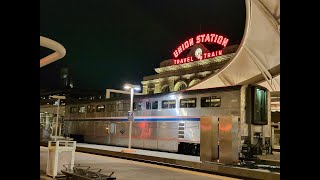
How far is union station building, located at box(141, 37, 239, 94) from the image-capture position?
138 feet

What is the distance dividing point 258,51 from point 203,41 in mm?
21831

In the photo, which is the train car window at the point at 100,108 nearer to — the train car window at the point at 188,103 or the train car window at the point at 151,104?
the train car window at the point at 151,104

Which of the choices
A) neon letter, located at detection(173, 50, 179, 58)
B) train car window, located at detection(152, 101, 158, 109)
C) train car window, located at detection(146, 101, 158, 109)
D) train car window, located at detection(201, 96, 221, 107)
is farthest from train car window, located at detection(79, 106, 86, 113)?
neon letter, located at detection(173, 50, 179, 58)

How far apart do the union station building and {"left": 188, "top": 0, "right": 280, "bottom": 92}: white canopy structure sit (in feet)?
44.5

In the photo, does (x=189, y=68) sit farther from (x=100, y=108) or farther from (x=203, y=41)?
(x=100, y=108)

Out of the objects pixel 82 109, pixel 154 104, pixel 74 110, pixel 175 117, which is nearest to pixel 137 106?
pixel 154 104

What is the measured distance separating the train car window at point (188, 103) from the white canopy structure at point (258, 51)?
5351 millimetres

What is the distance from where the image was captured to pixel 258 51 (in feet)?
71.5

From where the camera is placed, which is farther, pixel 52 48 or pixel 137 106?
pixel 137 106
